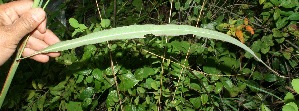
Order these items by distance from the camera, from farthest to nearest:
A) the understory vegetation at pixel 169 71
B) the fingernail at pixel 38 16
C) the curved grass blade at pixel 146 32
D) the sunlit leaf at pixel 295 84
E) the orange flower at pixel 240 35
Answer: the orange flower at pixel 240 35
the understory vegetation at pixel 169 71
the fingernail at pixel 38 16
the sunlit leaf at pixel 295 84
the curved grass blade at pixel 146 32

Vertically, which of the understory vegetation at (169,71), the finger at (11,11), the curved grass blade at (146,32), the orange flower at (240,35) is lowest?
the understory vegetation at (169,71)

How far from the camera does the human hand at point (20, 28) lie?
0.99 meters

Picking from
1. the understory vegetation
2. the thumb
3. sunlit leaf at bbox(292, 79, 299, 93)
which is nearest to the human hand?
the thumb

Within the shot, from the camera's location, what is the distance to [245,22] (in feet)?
5.27

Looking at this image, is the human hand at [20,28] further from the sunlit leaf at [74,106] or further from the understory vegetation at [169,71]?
the sunlit leaf at [74,106]

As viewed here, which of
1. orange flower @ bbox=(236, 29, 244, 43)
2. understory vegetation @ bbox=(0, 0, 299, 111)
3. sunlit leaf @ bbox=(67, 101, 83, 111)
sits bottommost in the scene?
sunlit leaf @ bbox=(67, 101, 83, 111)

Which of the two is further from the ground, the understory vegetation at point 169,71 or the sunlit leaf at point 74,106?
the understory vegetation at point 169,71

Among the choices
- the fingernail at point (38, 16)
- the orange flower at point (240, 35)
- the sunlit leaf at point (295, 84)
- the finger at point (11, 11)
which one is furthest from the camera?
the orange flower at point (240, 35)

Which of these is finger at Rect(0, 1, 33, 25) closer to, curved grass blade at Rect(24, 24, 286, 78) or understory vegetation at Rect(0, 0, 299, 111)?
understory vegetation at Rect(0, 0, 299, 111)

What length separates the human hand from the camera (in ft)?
3.23

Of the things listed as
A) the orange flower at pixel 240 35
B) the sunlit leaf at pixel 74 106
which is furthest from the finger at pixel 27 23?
the orange flower at pixel 240 35

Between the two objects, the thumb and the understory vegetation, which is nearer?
the thumb

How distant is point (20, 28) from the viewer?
3.27 ft

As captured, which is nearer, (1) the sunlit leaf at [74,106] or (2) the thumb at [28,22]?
(2) the thumb at [28,22]
